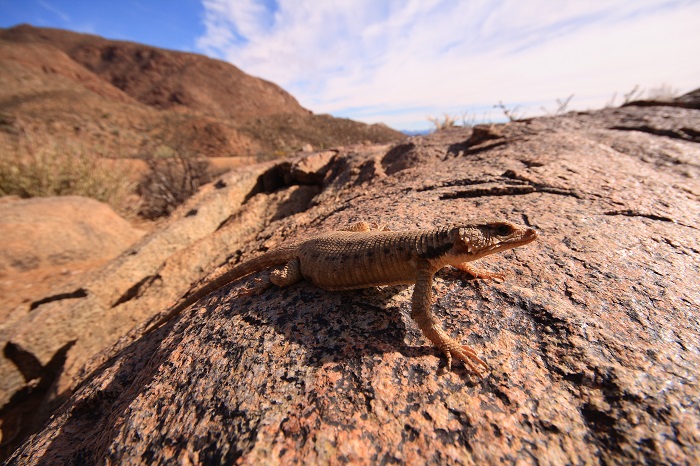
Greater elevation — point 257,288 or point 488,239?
point 488,239

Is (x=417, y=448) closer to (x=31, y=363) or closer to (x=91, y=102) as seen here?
(x=31, y=363)

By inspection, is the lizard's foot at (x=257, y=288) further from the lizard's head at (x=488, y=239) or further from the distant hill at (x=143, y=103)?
the distant hill at (x=143, y=103)

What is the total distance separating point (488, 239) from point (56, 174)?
14.3 metres

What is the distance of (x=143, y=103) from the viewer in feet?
164

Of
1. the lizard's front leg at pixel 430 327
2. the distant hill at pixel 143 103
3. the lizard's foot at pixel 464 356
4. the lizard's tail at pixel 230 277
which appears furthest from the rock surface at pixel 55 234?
the lizard's foot at pixel 464 356

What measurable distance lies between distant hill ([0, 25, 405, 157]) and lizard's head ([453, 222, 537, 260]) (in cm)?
1553

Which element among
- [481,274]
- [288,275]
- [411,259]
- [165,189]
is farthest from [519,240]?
[165,189]

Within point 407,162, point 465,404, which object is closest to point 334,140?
point 407,162

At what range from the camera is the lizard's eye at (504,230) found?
2629 mm

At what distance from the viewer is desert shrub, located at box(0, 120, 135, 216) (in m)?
10.2

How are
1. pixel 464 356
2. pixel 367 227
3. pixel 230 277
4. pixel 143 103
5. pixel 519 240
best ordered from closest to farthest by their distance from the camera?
pixel 464 356, pixel 519 240, pixel 367 227, pixel 230 277, pixel 143 103

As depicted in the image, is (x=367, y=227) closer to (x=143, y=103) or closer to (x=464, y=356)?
(x=464, y=356)

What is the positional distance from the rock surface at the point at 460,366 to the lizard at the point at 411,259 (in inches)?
5.2

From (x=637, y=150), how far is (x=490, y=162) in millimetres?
2793
